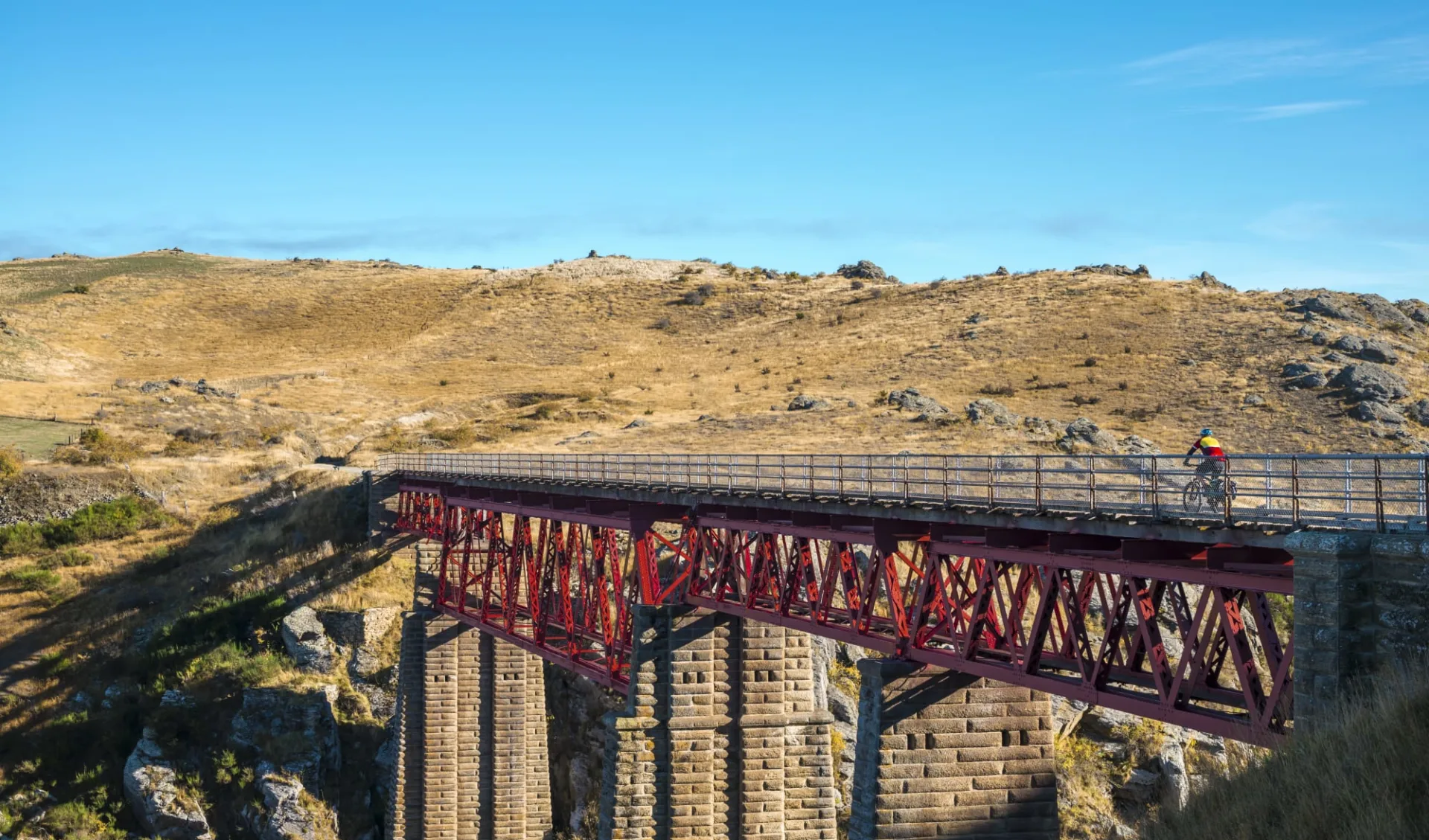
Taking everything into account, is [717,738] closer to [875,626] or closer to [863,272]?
[875,626]

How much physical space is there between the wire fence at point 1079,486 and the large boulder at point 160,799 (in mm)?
13857

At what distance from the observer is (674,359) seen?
98188 millimetres

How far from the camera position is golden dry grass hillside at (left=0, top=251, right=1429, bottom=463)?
6350 cm

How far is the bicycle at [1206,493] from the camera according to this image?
1451cm

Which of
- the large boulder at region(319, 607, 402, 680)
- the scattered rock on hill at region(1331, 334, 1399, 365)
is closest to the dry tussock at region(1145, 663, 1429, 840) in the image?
the large boulder at region(319, 607, 402, 680)

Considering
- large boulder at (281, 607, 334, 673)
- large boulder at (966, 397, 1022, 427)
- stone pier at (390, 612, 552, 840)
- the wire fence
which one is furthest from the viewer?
large boulder at (966, 397, 1022, 427)

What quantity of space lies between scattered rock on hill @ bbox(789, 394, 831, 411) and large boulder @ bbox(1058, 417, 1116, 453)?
44.1 feet

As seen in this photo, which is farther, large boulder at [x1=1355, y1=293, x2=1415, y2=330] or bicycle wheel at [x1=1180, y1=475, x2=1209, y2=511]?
large boulder at [x1=1355, y1=293, x2=1415, y2=330]

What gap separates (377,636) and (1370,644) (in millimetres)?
38795

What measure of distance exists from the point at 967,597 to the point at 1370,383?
50.2m

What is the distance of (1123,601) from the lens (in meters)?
15.0

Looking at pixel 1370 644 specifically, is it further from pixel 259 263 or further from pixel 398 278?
pixel 259 263

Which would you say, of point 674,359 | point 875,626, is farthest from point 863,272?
point 875,626

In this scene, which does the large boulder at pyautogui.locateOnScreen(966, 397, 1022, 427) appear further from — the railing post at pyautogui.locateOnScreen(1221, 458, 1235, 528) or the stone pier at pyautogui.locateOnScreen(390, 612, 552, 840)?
the railing post at pyautogui.locateOnScreen(1221, 458, 1235, 528)
